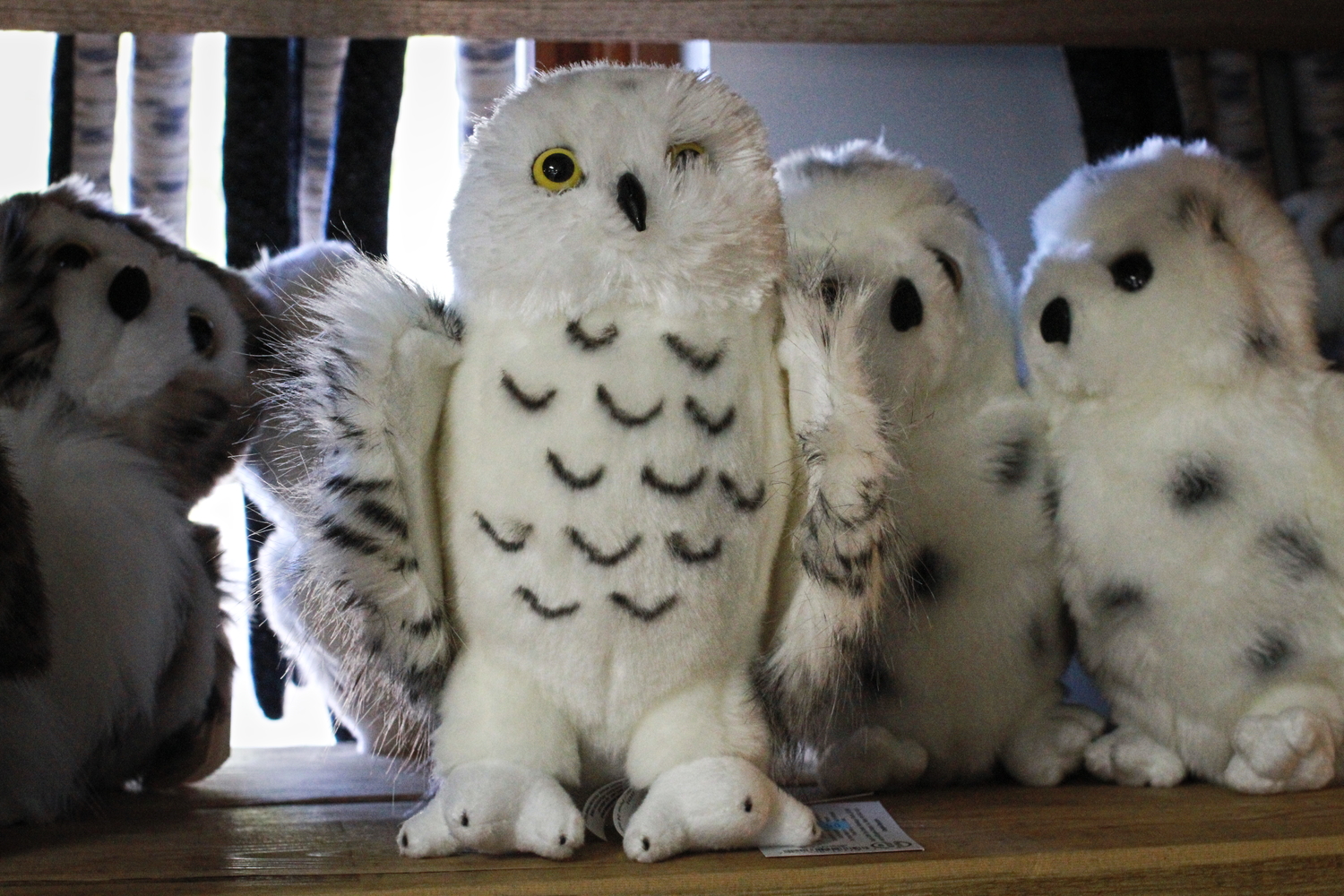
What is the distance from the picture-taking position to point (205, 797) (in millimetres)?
854

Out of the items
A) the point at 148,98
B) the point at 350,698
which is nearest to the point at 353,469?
the point at 350,698

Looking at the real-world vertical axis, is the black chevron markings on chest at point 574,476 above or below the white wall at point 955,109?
below

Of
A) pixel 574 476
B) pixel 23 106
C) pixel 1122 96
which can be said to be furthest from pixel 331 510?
pixel 1122 96

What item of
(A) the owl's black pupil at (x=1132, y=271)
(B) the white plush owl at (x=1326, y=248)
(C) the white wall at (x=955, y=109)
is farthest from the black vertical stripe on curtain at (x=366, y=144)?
(B) the white plush owl at (x=1326, y=248)

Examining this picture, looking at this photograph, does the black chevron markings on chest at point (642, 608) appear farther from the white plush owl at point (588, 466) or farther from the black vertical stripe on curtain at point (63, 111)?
the black vertical stripe on curtain at point (63, 111)

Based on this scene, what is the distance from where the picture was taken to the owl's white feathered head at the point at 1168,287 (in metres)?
0.81

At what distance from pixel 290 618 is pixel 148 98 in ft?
1.77

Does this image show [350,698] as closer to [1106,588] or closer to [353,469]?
[353,469]

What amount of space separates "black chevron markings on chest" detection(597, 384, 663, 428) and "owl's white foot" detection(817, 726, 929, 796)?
0.95 ft

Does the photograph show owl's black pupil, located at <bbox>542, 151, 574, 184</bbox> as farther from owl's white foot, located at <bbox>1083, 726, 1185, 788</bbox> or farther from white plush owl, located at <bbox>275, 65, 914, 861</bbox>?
owl's white foot, located at <bbox>1083, 726, 1185, 788</bbox>

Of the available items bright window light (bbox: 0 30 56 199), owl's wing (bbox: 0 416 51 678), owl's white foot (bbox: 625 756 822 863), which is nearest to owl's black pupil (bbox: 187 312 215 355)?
owl's wing (bbox: 0 416 51 678)

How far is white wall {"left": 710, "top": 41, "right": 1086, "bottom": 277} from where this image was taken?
1160 millimetres

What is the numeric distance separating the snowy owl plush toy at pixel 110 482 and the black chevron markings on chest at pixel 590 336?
345mm

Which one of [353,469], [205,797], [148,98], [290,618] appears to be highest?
[148,98]
